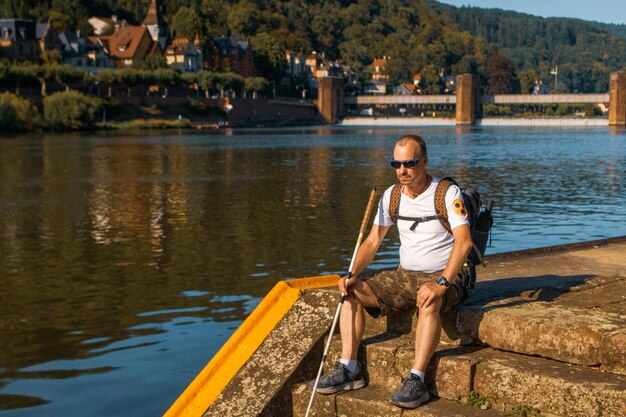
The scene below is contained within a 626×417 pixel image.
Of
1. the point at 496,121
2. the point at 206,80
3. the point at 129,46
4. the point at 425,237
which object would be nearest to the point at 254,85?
the point at 206,80

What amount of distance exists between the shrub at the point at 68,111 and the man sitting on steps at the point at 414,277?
85.6 meters

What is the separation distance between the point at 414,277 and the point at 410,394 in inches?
33.9

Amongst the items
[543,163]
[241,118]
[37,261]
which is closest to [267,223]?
[37,261]

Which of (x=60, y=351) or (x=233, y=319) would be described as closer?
(x=60, y=351)

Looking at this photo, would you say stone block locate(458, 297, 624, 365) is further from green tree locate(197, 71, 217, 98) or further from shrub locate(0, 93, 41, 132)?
green tree locate(197, 71, 217, 98)

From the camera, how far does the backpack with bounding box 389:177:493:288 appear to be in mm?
6023

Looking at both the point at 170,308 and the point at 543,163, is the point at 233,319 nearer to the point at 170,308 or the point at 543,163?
Answer: the point at 170,308

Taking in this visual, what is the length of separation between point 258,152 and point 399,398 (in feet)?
153

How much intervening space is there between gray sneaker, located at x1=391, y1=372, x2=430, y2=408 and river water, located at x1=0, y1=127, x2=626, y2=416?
2742 millimetres

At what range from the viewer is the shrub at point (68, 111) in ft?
291

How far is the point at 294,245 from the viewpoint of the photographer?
52.9 ft

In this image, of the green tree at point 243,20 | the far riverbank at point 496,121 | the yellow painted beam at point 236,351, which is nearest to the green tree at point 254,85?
the far riverbank at point 496,121

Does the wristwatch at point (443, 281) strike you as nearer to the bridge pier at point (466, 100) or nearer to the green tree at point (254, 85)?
the green tree at point (254, 85)

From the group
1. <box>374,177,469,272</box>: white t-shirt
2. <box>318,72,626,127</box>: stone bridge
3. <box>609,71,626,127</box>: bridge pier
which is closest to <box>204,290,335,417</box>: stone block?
<box>374,177,469,272</box>: white t-shirt
